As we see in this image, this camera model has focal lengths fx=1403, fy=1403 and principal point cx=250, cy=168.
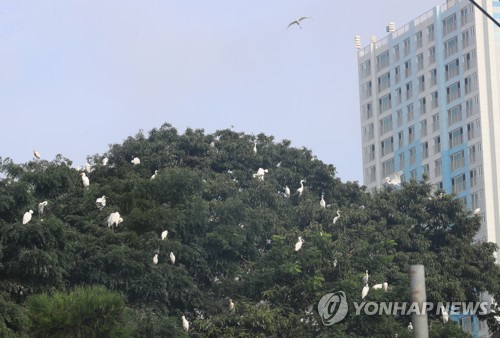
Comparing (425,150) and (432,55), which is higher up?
(432,55)

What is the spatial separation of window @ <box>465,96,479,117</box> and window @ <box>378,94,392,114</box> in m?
8.85

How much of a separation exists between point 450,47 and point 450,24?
1.43 metres

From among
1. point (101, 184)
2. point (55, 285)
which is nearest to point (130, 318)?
point (55, 285)

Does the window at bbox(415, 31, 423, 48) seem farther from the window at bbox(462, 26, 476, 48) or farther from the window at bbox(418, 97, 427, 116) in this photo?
the window at bbox(462, 26, 476, 48)

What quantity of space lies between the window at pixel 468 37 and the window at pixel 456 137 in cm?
520

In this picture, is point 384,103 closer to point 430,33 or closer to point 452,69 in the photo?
point 430,33

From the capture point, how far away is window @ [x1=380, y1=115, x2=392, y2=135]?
9356cm

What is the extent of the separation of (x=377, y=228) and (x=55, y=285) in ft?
51.0

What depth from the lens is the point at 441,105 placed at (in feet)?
288

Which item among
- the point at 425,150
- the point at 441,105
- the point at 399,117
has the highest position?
the point at 399,117

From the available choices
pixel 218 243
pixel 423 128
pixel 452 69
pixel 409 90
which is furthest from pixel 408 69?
pixel 218 243

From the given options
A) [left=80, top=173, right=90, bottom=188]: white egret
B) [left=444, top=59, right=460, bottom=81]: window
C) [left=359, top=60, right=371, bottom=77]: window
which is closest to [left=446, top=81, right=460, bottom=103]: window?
[left=444, top=59, right=460, bottom=81]: window

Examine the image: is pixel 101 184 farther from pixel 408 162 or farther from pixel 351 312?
pixel 408 162

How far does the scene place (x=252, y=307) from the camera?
1575 inches
